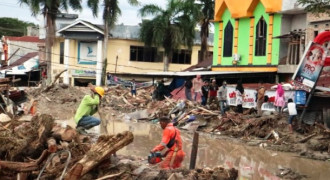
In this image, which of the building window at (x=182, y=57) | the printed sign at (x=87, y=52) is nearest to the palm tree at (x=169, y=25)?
the building window at (x=182, y=57)

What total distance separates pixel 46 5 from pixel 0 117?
3445 cm

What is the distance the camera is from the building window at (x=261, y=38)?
30.8m

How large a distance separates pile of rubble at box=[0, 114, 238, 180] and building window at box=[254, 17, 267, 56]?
21.8 meters

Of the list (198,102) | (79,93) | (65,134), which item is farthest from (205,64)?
(65,134)

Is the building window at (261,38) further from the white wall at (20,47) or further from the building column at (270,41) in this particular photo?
the white wall at (20,47)

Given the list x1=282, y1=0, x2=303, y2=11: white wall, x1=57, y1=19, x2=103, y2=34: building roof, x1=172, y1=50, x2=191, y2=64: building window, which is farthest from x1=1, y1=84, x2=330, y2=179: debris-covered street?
x1=172, y1=50, x2=191, y2=64: building window

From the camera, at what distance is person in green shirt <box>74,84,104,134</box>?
12.9 meters

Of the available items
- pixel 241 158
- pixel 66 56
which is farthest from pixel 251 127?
pixel 66 56

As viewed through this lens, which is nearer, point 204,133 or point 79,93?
point 204,133

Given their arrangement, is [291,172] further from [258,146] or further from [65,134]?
[65,134]

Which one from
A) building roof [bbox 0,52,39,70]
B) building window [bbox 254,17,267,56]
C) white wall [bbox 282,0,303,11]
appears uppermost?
white wall [bbox 282,0,303,11]

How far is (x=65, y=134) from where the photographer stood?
34.0 ft

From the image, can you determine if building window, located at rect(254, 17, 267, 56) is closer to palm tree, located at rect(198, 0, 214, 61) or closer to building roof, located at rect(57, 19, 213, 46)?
palm tree, located at rect(198, 0, 214, 61)

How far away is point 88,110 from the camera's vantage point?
43.1 feet
